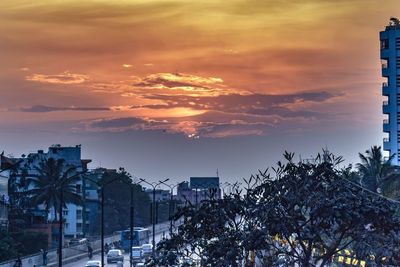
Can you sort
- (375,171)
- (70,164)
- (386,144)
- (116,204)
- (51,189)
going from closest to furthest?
1. (375,171)
2. (51,189)
3. (386,144)
4. (70,164)
5. (116,204)

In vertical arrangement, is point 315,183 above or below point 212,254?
above

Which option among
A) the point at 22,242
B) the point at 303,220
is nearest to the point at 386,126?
the point at 22,242

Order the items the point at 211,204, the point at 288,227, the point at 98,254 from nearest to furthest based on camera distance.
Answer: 1. the point at 288,227
2. the point at 211,204
3. the point at 98,254

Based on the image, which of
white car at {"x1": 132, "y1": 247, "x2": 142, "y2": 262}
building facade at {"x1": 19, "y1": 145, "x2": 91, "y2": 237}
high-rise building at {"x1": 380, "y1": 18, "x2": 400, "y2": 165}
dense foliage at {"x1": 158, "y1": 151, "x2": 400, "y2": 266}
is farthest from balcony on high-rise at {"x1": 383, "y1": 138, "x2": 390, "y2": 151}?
dense foliage at {"x1": 158, "y1": 151, "x2": 400, "y2": 266}

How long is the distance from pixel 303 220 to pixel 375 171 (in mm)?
58037

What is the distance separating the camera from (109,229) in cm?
Result: 18850

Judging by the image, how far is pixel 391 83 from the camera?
449 feet

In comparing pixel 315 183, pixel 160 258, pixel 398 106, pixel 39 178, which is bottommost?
pixel 160 258

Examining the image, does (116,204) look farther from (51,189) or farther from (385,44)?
(385,44)

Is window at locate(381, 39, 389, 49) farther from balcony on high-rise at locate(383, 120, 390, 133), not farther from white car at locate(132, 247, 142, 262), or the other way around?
white car at locate(132, 247, 142, 262)

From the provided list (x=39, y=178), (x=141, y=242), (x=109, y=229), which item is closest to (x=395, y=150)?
(x=141, y=242)

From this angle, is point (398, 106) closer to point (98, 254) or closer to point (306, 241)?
point (98, 254)

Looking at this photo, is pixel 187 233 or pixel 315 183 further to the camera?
pixel 187 233

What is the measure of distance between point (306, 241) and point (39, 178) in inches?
3876
